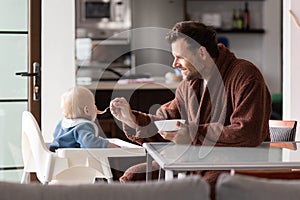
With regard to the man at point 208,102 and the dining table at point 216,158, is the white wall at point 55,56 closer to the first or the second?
the man at point 208,102

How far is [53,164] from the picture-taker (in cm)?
332

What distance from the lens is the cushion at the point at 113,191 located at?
57.1 inches

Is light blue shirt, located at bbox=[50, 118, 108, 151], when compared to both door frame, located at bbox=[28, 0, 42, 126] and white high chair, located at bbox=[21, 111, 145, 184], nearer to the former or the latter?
white high chair, located at bbox=[21, 111, 145, 184]

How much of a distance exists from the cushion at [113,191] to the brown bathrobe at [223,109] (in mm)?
1286

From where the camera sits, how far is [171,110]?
3.26m

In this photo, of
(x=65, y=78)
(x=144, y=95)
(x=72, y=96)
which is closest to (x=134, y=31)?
(x=144, y=95)

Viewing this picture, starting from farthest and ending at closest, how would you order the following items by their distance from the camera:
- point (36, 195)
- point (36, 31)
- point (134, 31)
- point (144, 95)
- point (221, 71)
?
point (134, 31) → point (144, 95) → point (36, 31) → point (221, 71) → point (36, 195)

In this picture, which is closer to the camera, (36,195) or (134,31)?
(36,195)

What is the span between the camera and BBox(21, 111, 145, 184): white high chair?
10.5 feet

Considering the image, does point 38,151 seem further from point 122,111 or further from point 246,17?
point 246,17

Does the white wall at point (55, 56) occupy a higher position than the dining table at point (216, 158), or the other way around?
the white wall at point (55, 56)

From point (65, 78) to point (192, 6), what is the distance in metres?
4.50

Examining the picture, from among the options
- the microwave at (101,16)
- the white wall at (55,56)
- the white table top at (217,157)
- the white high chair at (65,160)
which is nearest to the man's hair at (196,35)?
the white table top at (217,157)

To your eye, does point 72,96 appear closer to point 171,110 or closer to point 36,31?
point 171,110
